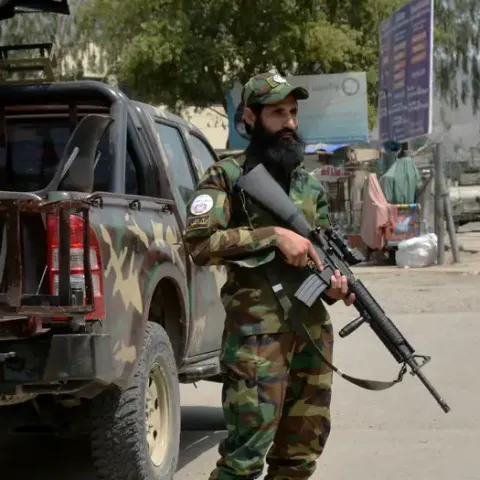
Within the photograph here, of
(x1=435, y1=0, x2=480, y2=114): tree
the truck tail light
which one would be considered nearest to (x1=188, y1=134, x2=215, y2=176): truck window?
the truck tail light

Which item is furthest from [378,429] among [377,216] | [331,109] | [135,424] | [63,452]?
[331,109]

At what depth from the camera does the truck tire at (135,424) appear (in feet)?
13.7

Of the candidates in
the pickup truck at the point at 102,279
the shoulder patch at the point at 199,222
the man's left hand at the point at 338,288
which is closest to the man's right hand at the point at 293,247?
the man's left hand at the point at 338,288

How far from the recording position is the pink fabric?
17188mm

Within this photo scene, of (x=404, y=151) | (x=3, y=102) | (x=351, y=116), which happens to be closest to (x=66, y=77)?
(x=351, y=116)

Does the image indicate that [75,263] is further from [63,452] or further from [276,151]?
[63,452]

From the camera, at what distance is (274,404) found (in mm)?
3395

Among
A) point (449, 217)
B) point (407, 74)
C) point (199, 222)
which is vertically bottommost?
point (449, 217)

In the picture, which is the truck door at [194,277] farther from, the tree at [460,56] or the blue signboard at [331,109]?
the tree at [460,56]

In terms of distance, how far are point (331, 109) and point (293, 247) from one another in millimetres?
24196

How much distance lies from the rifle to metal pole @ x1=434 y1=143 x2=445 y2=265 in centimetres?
1317

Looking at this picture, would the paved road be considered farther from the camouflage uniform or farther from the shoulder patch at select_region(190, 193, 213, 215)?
the shoulder patch at select_region(190, 193, 213, 215)

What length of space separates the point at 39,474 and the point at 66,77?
29626mm

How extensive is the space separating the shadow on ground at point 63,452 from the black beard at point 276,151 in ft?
7.72
